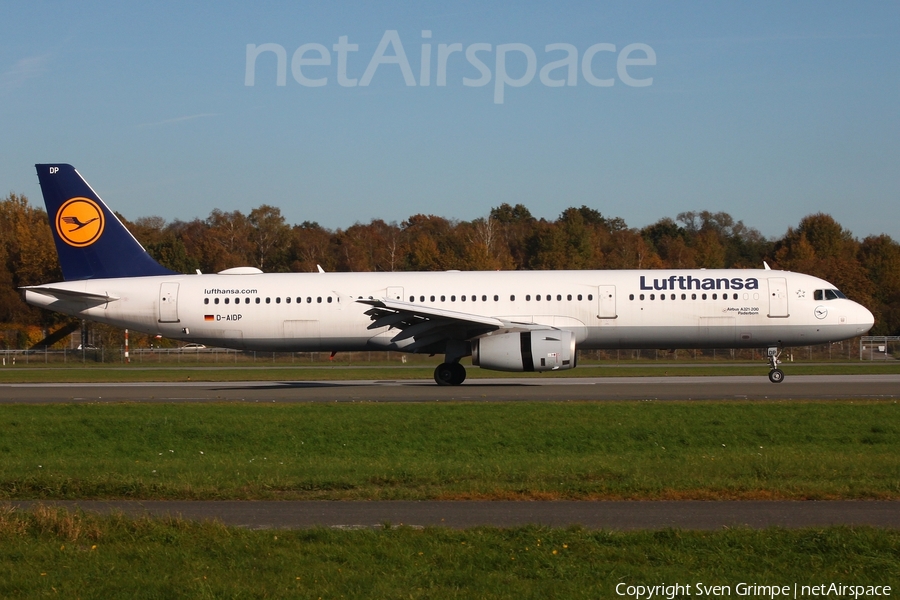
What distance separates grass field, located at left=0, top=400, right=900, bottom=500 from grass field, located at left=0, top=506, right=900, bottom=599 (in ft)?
9.21

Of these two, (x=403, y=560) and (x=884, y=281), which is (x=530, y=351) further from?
(x=884, y=281)

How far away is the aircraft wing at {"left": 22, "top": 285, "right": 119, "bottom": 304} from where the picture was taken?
103 ft

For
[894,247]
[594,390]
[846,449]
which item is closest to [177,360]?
[594,390]

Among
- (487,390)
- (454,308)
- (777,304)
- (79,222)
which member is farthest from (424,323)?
(79,222)

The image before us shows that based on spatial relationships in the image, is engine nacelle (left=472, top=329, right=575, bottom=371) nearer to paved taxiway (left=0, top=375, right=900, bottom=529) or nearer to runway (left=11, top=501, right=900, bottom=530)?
paved taxiway (left=0, top=375, right=900, bottom=529)

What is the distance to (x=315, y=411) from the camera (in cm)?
2147

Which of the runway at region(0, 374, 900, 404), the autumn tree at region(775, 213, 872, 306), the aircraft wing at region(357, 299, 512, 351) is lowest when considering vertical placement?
the runway at region(0, 374, 900, 404)

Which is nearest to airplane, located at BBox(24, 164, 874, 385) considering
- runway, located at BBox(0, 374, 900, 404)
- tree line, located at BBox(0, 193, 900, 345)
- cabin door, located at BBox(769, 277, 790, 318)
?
cabin door, located at BBox(769, 277, 790, 318)

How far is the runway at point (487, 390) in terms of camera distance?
25203 mm

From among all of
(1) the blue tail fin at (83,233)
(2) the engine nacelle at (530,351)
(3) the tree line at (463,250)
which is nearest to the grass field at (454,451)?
(2) the engine nacelle at (530,351)

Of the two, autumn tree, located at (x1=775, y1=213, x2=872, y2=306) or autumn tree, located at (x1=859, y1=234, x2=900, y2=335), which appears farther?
autumn tree, located at (x1=775, y1=213, x2=872, y2=306)

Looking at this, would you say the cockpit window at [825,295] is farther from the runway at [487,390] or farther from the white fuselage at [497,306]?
the runway at [487,390]

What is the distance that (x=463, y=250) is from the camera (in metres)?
86.8

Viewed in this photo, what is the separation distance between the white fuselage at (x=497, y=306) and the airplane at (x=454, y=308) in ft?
0.11
